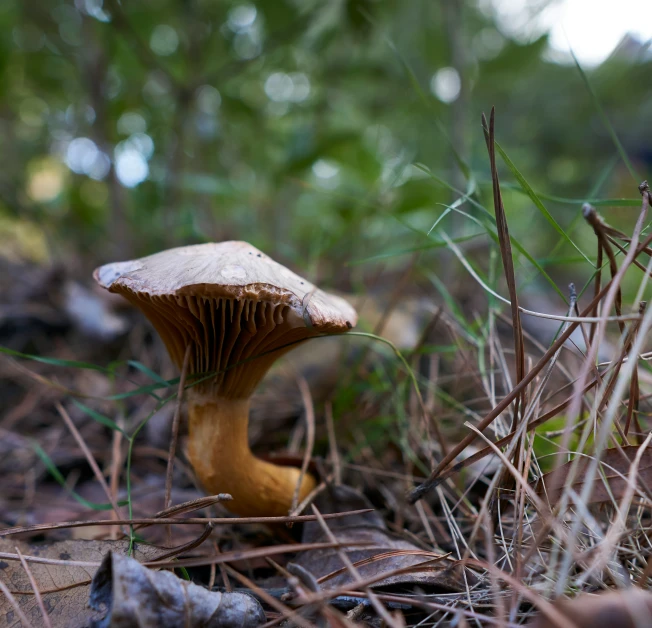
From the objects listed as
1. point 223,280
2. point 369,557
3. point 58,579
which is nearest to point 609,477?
point 369,557

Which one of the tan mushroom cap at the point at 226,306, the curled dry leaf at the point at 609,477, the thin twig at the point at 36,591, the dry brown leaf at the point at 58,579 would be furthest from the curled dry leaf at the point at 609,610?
the thin twig at the point at 36,591

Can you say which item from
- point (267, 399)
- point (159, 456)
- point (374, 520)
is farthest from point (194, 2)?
point (374, 520)

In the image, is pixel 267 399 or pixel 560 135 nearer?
pixel 267 399

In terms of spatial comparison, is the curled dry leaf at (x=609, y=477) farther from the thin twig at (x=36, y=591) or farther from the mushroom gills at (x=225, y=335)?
the thin twig at (x=36, y=591)

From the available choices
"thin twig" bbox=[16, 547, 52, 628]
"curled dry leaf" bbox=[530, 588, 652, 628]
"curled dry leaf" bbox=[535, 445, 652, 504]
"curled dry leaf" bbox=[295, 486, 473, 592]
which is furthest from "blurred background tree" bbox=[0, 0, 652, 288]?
"thin twig" bbox=[16, 547, 52, 628]

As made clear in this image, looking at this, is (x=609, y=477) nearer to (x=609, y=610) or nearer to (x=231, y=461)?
(x=609, y=610)

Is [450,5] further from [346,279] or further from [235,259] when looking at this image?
[235,259]
